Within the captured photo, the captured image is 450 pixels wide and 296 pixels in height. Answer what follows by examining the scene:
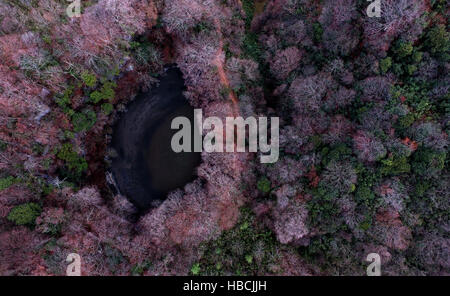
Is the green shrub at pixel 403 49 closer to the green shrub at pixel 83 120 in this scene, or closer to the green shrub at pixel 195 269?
the green shrub at pixel 195 269

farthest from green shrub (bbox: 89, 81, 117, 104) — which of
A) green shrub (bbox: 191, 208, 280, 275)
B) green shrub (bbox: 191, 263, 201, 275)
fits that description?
green shrub (bbox: 191, 263, 201, 275)

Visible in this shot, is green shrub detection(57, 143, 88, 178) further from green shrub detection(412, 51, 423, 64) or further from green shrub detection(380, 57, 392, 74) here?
green shrub detection(412, 51, 423, 64)

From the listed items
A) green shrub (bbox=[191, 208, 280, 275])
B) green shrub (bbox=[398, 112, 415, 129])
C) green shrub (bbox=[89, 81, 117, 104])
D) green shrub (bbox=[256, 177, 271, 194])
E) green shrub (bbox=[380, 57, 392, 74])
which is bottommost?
green shrub (bbox=[191, 208, 280, 275])

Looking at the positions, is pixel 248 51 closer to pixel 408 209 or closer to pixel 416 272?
pixel 408 209

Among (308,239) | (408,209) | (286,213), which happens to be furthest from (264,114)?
(408,209)

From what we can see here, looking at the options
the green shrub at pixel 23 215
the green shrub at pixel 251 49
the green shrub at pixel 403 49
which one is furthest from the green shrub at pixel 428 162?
the green shrub at pixel 23 215

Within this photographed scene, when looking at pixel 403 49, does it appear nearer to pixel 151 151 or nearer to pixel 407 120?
pixel 407 120
